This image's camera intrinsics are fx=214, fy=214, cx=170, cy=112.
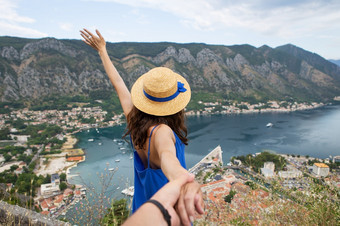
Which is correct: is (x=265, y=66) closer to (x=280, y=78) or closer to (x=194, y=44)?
(x=280, y=78)

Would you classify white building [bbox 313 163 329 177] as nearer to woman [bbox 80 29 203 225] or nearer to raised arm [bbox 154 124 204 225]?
woman [bbox 80 29 203 225]

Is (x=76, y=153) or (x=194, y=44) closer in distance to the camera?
(x=76, y=153)

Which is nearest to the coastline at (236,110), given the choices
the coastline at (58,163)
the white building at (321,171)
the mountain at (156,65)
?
the mountain at (156,65)

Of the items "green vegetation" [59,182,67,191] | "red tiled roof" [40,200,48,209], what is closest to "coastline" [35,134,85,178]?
"green vegetation" [59,182,67,191]

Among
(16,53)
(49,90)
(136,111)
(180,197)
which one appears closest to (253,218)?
(136,111)

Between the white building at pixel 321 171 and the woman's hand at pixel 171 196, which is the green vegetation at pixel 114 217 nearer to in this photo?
the woman's hand at pixel 171 196

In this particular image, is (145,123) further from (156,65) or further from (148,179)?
(156,65)
